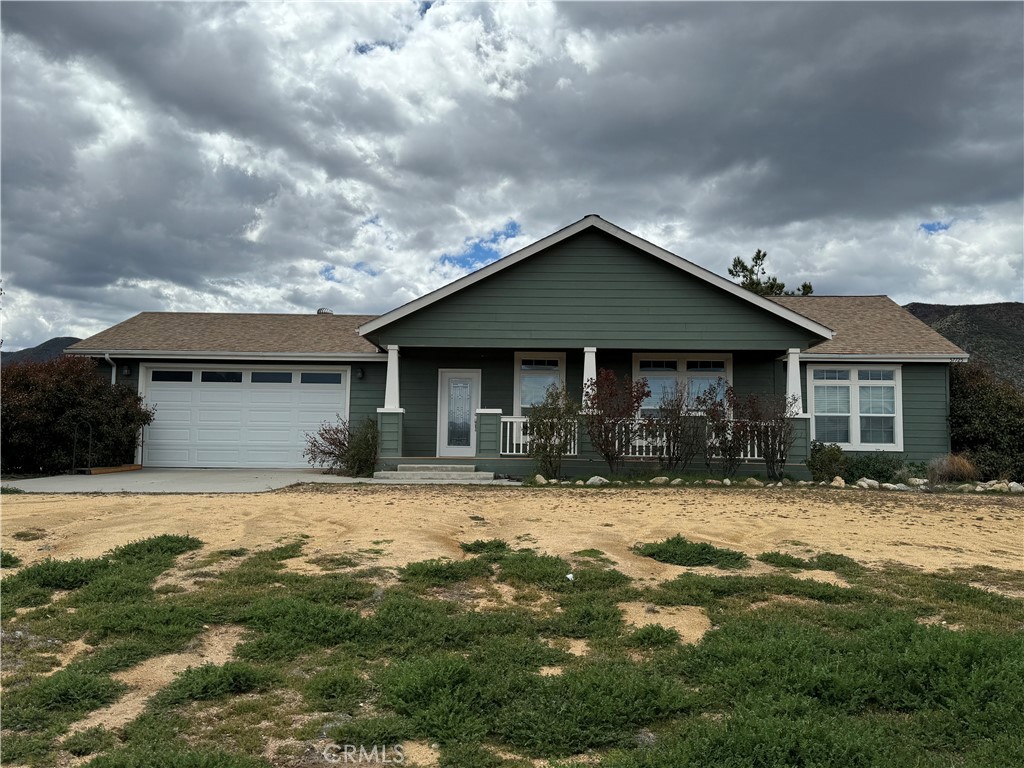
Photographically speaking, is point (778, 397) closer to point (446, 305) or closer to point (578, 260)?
point (578, 260)

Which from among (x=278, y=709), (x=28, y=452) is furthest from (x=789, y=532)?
(x=28, y=452)

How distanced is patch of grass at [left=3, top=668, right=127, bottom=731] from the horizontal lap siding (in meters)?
16.8

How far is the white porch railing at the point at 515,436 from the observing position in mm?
14320

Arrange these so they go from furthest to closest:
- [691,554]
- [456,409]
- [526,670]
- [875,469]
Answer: [456,409], [875,469], [691,554], [526,670]

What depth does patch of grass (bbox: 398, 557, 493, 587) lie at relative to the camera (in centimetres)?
546

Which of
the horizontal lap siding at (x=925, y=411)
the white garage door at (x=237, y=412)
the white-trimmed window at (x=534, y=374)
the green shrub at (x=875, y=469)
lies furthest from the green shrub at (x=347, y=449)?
the horizontal lap siding at (x=925, y=411)

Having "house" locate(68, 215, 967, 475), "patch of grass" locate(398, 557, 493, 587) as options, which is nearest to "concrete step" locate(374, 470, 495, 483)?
"house" locate(68, 215, 967, 475)

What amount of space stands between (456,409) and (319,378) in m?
3.38

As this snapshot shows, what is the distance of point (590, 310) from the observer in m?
14.8

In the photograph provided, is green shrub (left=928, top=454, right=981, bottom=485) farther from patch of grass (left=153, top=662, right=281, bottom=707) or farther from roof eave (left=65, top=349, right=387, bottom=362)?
patch of grass (left=153, top=662, right=281, bottom=707)

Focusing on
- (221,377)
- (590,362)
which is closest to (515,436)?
(590,362)

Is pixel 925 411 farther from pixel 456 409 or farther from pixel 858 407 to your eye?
pixel 456 409

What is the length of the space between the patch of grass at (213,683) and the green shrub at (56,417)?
42.1 feet

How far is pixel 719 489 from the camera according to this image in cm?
1167
